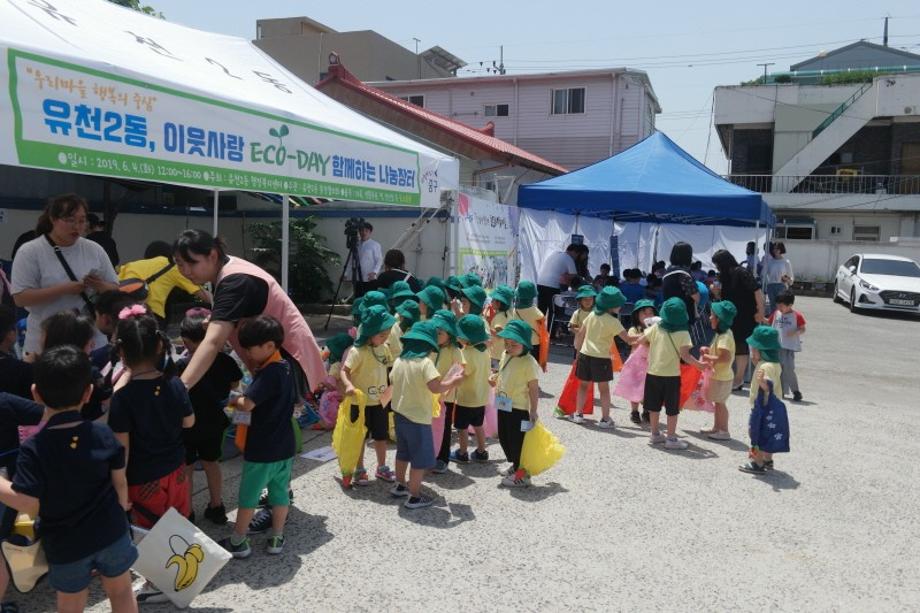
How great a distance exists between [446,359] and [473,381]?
0.27 metres

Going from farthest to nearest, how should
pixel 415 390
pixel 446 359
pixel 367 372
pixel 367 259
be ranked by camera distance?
pixel 367 259 → pixel 446 359 → pixel 367 372 → pixel 415 390

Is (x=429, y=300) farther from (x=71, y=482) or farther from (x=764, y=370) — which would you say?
(x=71, y=482)

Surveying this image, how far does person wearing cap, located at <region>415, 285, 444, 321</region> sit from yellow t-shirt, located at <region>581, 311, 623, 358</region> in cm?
146

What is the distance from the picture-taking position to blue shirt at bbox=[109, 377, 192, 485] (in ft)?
9.90

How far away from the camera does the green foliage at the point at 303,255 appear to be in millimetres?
13422

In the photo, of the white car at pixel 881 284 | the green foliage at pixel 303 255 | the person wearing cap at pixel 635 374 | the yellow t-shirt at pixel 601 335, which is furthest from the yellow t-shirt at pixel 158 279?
the white car at pixel 881 284

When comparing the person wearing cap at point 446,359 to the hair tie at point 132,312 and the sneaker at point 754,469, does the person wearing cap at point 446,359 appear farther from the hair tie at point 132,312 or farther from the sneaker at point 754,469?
the sneaker at point 754,469

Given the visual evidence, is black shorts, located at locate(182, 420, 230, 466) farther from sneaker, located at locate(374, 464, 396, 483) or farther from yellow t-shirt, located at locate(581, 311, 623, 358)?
yellow t-shirt, located at locate(581, 311, 623, 358)

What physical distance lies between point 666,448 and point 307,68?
96.7 feet

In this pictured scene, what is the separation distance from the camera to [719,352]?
613cm

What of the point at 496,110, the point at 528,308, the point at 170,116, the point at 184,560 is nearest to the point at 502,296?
the point at 528,308

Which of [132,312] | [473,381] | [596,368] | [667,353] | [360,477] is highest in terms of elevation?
[132,312]

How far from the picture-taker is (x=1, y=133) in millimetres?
3395

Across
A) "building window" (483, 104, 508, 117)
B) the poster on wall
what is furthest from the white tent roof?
"building window" (483, 104, 508, 117)
